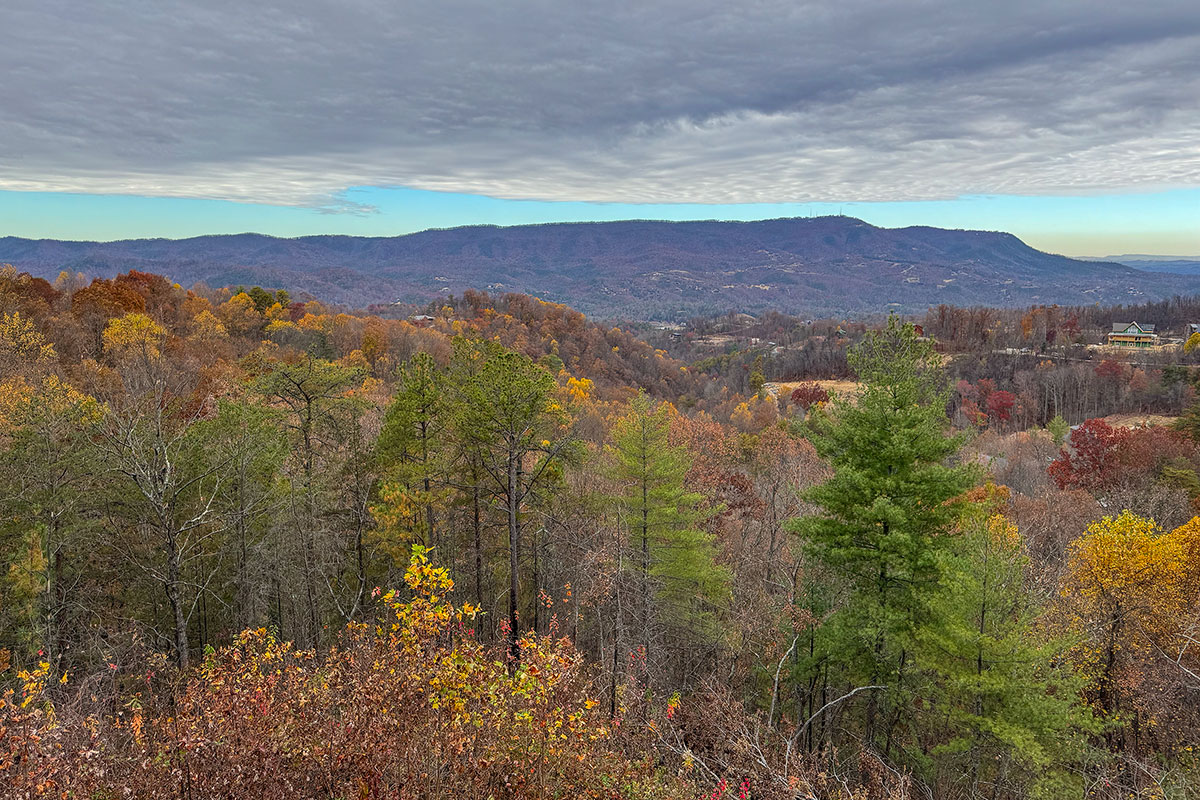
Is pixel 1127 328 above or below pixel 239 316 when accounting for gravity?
below

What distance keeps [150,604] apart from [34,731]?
617 inches

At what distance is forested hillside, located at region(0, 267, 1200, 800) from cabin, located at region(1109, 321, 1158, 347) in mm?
142248

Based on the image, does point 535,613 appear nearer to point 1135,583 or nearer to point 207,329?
point 1135,583

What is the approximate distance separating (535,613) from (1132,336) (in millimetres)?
159104

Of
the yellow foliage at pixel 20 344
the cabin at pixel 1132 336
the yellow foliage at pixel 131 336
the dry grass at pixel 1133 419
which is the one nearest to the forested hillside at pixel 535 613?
the yellow foliage at pixel 20 344

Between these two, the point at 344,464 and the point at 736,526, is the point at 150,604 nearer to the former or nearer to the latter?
the point at 344,464

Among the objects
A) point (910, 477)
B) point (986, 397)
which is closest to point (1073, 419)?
point (986, 397)

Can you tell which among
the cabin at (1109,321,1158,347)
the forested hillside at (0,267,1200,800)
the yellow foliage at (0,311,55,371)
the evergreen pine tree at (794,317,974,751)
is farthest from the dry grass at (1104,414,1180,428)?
the yellow foliage at (0,311,55,371)

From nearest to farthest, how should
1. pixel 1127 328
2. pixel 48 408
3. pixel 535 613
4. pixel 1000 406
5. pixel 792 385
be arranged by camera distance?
pixel 48 408 → pixel 535 613 → pixel 1000 406 → pixel 792 385 → pixel 1127 328

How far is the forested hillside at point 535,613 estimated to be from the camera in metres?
6.74

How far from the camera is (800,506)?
30766 millimetres

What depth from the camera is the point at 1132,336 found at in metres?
131

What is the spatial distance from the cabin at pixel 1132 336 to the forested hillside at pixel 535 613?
142 meters

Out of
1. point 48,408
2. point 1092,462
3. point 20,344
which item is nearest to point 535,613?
point 48,408
